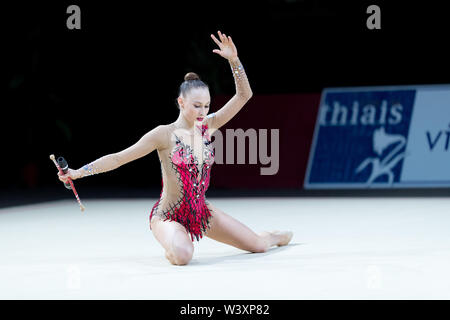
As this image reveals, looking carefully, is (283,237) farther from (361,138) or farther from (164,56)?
(164,56)

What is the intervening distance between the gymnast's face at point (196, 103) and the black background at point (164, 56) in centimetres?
557

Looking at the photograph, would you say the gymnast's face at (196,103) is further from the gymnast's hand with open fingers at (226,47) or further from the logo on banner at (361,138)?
the logo on banner at (361,138)

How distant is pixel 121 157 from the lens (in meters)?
3.39

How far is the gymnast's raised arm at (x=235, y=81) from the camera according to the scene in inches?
139

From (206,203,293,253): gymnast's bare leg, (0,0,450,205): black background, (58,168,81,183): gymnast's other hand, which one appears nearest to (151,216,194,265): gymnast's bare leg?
(206,203,293,253): gymnast's bare leg

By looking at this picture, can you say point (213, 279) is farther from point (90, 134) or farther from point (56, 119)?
point (90, 134)

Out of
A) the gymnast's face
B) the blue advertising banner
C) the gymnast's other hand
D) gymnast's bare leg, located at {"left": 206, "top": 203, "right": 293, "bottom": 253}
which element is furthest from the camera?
the blue advertising banner

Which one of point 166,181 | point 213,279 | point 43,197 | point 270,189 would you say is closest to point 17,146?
point 43,197

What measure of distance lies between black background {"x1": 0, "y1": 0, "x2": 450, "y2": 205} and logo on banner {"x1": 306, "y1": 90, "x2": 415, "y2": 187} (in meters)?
0.43

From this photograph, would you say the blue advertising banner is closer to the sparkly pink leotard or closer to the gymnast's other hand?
the sparkly pink leotard

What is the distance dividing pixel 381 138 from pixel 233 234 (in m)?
5.66

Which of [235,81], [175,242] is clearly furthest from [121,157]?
[235,81]

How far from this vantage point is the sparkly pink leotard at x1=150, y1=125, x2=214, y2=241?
11.7 ft

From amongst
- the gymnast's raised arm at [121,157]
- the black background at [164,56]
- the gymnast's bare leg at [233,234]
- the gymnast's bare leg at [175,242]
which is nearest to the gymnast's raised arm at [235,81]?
the gymnast's raised arm at [121,157]
